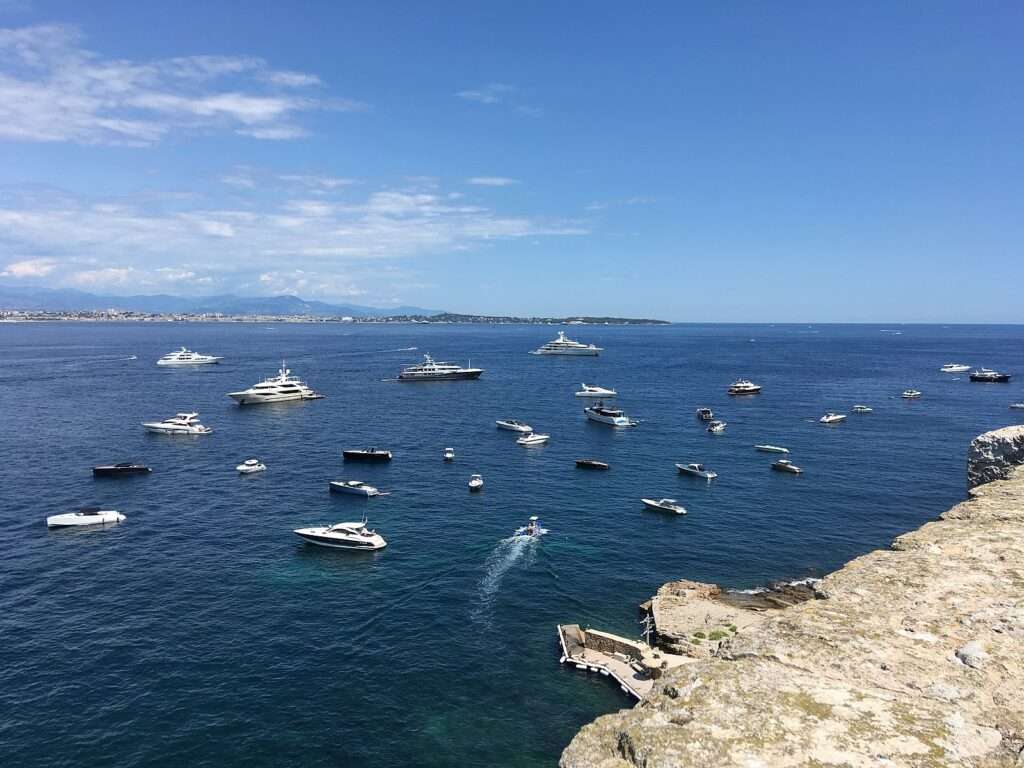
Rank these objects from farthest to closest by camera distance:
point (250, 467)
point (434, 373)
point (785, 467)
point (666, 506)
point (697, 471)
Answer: point (434, 373)
point (785, 467)
point (697, 471)
point (250, 467)
point (666, 506)

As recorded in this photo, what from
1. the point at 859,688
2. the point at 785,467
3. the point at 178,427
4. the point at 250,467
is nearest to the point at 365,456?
the point at 250,467

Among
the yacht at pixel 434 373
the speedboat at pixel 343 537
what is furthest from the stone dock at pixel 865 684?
the yacht at pixel 434 373

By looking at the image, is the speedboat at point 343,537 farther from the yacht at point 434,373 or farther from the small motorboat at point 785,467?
the yacht at point 434,373

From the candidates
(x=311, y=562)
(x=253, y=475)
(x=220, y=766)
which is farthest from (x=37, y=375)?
(x=220, y=766)

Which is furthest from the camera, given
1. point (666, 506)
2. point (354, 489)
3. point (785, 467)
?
point (785, 467)

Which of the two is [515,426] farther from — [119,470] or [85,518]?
[85,518]
